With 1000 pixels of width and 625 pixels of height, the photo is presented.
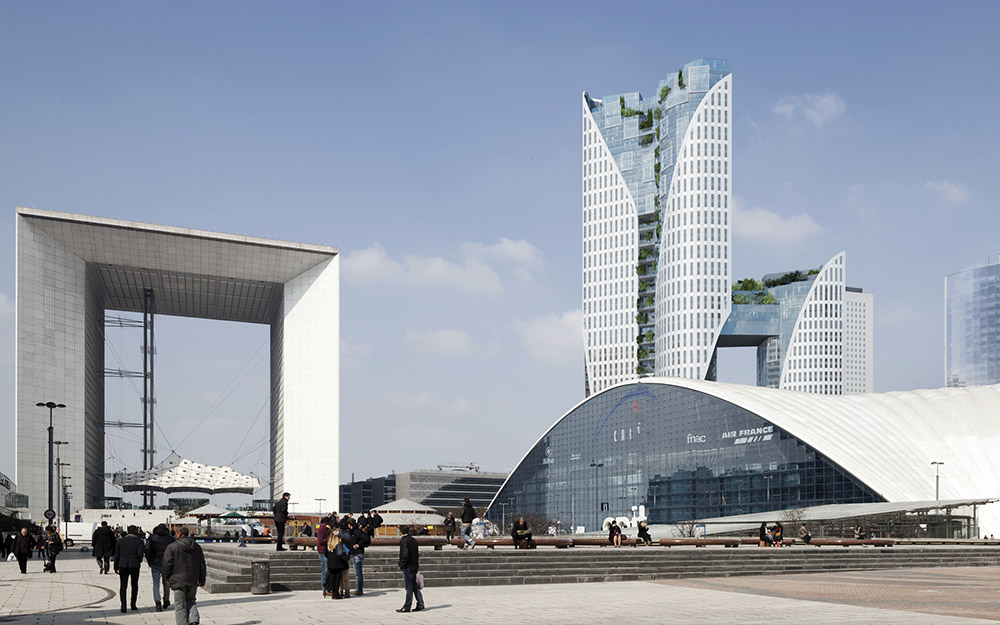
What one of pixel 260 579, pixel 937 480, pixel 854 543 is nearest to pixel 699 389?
→ pixel 937 480

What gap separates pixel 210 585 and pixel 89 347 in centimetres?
6434

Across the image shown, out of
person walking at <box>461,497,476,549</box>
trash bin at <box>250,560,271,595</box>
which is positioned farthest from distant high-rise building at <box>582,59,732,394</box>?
trash bin at <box>250,560,271,595</box>

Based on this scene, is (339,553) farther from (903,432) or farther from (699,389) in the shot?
(699,389)

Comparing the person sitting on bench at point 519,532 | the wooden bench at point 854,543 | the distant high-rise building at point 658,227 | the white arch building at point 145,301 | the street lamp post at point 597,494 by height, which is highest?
the distant high-rise building at point 658,227

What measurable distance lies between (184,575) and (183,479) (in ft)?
255

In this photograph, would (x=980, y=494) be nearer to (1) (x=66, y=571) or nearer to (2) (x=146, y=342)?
(1) (x=66, y=571)

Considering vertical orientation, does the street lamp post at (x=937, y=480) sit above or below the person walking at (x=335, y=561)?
below

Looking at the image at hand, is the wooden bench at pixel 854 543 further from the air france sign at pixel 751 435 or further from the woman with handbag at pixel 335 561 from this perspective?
the air france sign at pixel 751 435

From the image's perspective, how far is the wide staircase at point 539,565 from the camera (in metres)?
25.5

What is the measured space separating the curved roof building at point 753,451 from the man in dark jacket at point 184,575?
60277mm

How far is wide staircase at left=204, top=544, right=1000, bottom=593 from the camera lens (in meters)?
25.5

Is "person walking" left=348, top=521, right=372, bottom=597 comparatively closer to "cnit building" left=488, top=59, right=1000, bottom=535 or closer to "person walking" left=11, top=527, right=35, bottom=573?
"person walking" left=11, top=527, right=35, bottom=573

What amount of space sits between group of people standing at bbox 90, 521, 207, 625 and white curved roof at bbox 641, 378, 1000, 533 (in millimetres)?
56905

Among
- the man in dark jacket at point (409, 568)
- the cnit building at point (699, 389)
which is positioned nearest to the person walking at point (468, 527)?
the man in dark jacket at point (409, 568)
